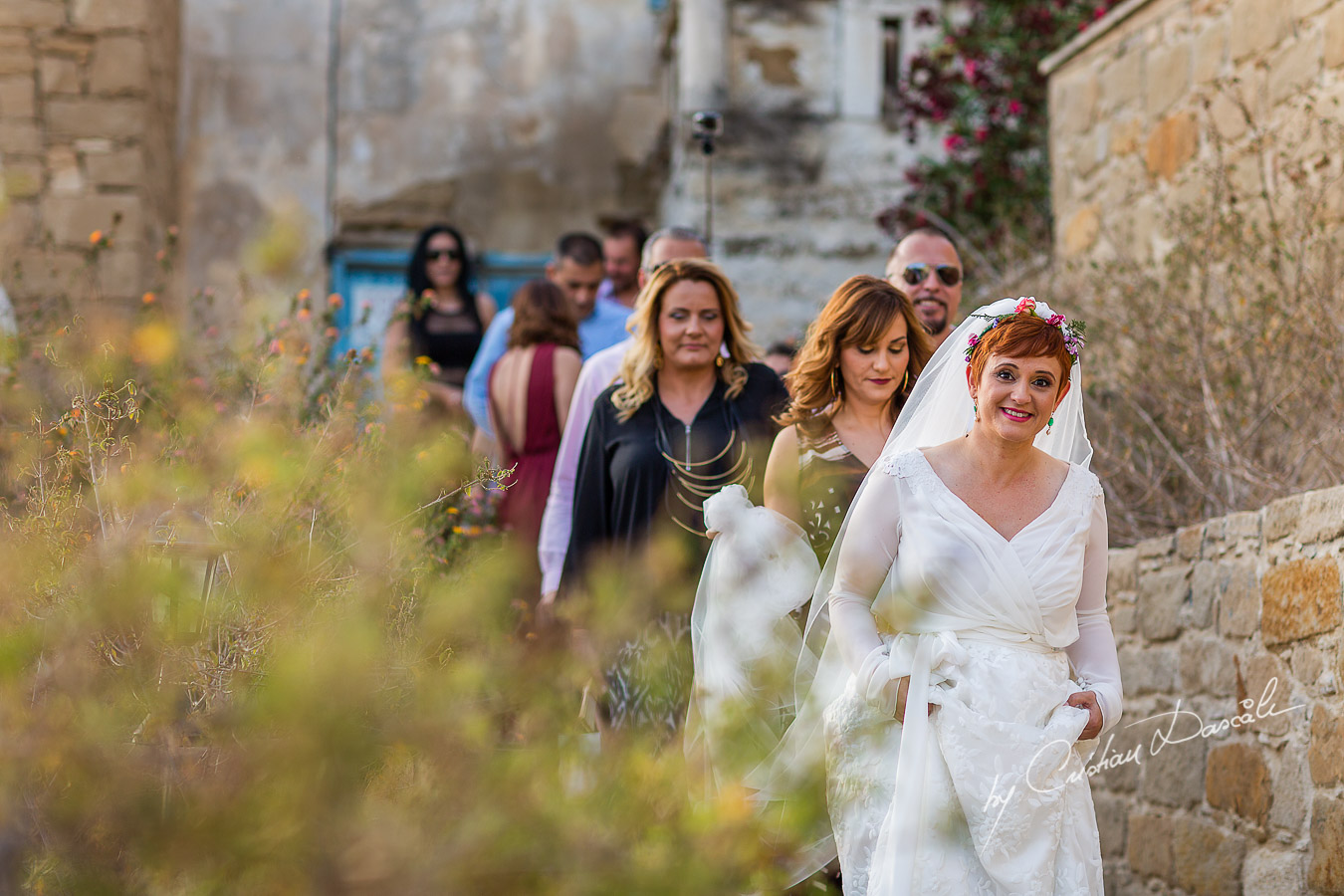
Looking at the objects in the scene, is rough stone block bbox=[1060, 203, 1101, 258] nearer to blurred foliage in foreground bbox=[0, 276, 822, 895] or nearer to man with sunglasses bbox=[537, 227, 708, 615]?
man with sunglasses bbox=[537, 227, 708, 615]

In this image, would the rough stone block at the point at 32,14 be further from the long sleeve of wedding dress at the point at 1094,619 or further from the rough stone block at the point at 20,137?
the long sleeve of wedding dress at the point at 1094,619

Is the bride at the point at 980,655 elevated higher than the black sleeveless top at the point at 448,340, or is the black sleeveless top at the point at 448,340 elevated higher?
the black sleeveless top at the point at 448,340

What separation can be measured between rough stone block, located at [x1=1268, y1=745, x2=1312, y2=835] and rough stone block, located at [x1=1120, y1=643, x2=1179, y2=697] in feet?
2.16

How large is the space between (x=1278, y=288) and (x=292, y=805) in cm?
491

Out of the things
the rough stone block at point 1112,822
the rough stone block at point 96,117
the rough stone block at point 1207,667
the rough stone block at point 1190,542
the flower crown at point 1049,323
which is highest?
the rough stone block at point 96,117

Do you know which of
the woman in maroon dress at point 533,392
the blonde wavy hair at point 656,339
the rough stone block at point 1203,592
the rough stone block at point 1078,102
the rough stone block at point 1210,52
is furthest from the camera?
the rough stone block at point 1078,102

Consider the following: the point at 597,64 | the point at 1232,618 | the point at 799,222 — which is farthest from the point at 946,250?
the point at 597,64

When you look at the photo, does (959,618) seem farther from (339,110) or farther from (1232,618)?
(339,110)

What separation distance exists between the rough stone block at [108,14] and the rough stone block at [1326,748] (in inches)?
339

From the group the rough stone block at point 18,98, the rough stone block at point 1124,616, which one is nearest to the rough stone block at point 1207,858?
the rough stone block at point 1124,616

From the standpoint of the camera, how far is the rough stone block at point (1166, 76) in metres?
6.46

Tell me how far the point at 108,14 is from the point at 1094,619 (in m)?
8.39

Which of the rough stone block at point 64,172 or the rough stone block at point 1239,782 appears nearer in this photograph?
A: the rough stone block at point 1239,782

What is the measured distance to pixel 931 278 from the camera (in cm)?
508
